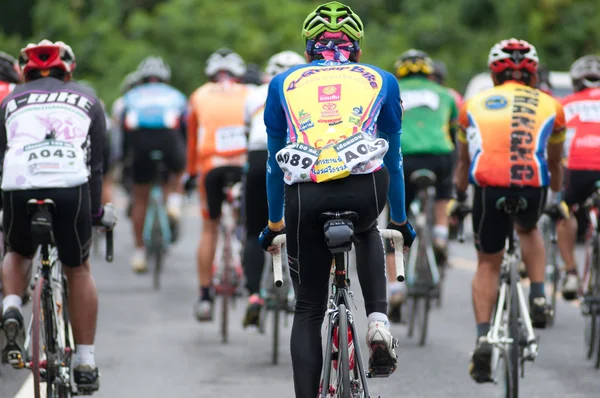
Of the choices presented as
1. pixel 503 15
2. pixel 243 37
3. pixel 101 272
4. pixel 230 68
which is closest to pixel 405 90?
pixel 230 68

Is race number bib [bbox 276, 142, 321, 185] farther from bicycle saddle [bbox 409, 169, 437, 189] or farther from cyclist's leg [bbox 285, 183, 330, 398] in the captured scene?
bicycle saddle [bbox 409, 169, 437, 189]

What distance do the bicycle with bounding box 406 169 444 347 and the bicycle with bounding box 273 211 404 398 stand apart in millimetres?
4859

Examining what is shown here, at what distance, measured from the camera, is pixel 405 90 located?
11961 mm

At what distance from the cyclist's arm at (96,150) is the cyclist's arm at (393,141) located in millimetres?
1828

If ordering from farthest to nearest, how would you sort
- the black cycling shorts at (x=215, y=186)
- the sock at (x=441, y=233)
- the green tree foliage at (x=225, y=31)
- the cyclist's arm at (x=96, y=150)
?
the green tree foliage at (x=225, y=31) < the sock at (x=441, y=233) < the black cycling shorts at (x=215, y=186) < the cyclist's arm at (x=96, y=150)

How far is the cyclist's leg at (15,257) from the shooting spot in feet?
25.1

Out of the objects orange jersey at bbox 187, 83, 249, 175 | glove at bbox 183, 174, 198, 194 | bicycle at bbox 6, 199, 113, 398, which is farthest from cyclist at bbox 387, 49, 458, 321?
bicycle at bbox 6, 199, 113, 398

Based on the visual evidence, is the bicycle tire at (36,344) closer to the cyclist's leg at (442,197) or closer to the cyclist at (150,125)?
the cyclist's leg at (442,197)

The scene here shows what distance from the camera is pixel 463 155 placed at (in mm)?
9125

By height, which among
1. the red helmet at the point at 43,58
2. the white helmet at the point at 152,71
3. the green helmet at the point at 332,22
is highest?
the white helmet at the point at 152,71

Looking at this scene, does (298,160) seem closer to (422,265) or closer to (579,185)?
(579,185)

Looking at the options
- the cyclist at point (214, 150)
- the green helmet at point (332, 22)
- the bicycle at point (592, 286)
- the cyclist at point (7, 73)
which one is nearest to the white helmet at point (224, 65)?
the cyclist at point (214, 150)

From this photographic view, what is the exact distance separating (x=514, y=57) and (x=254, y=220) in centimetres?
274

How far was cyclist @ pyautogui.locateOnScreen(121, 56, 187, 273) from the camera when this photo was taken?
15.8m
